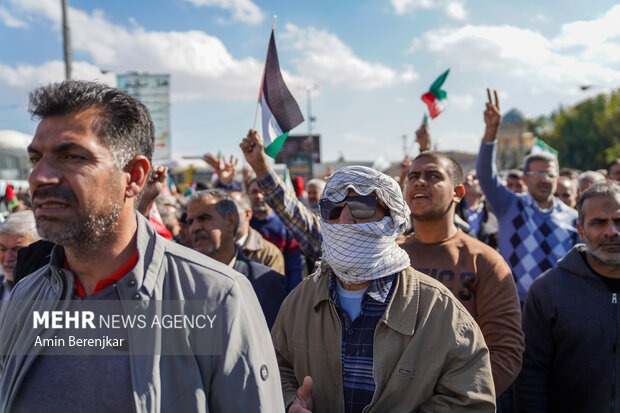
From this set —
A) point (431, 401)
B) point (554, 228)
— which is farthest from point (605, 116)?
point (431, 401)

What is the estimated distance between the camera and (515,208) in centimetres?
481

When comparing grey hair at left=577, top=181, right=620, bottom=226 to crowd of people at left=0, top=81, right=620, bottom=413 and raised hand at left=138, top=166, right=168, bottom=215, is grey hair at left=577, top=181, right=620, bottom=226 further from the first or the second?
raised hand at left=138, top=166, right=168, bottom=215

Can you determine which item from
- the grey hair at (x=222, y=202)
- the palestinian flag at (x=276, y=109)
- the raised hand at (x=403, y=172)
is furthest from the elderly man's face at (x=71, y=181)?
the raised hand at (x=403, y=172)

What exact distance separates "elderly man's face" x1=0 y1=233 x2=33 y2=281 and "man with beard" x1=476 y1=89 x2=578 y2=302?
3786 millimetres

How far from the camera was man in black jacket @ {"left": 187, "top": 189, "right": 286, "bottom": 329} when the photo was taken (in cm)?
363

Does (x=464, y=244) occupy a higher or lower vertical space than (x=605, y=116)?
lower

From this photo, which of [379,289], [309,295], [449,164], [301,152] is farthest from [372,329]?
[301,152]

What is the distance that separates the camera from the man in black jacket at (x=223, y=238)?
363cm

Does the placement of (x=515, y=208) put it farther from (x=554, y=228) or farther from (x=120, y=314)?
(x=120, y=314)

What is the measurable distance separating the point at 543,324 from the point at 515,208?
6.18 feet

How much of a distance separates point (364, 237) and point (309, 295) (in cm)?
38

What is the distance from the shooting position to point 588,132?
48844 mm

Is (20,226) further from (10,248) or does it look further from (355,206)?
(355,206)

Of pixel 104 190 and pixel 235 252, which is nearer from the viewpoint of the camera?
pixel 104 190
